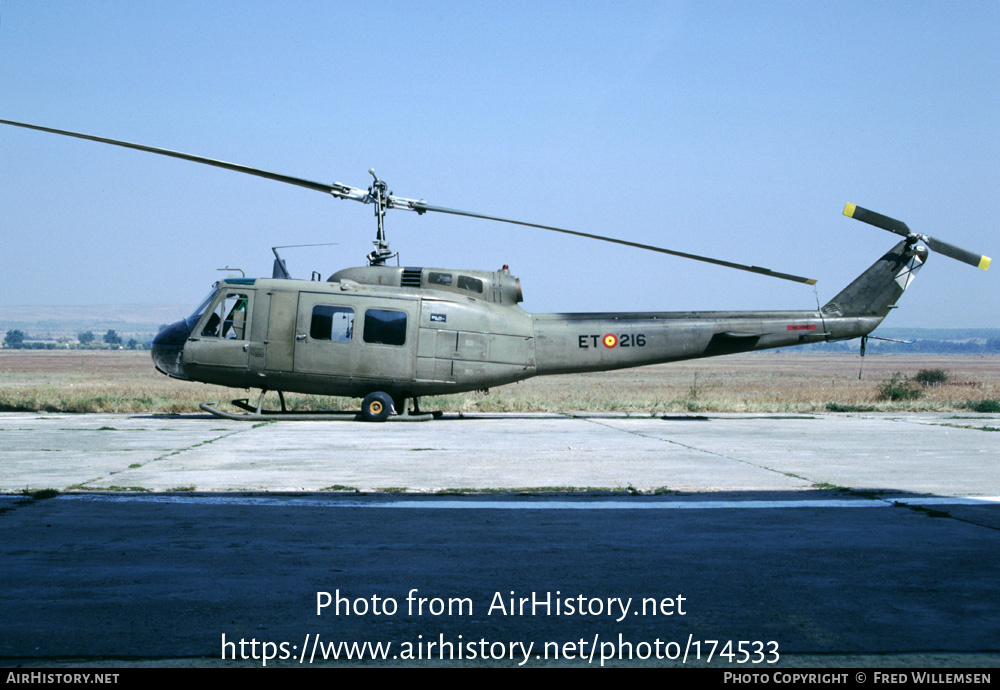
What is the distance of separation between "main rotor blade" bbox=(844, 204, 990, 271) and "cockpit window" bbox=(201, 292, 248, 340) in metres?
11.6

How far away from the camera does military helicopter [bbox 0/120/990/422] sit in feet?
51.8

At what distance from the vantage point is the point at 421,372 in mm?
16156

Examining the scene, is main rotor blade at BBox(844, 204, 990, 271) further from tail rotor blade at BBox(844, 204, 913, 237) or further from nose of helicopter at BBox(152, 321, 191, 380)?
nose of helicopter at BBox(152, 321, 191, 380)

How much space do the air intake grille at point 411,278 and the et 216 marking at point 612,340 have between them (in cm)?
335

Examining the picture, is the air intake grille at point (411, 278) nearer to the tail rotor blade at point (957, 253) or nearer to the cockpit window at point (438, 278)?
the cockpit window at point (438, 278)

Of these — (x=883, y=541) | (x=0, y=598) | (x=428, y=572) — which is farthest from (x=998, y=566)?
(x=0, y=598)

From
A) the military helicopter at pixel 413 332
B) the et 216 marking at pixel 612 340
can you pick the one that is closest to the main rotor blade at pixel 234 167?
the military helicopter at pixel 413 332

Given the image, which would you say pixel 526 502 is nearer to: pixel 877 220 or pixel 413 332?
pixel 413 332

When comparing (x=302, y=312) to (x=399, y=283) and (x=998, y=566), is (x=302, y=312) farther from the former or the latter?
(x=998, y=566)

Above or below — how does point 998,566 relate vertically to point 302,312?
below

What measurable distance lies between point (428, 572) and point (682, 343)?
13193 mm

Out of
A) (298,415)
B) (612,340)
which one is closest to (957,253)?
(612,340)

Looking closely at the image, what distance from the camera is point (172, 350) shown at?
16.2 m
